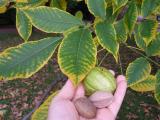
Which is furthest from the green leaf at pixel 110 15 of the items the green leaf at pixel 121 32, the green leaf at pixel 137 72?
the green leaf at pixel 137 72

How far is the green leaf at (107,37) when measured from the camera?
2.56ft

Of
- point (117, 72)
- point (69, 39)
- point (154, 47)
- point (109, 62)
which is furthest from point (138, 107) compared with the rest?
point (69, 39)

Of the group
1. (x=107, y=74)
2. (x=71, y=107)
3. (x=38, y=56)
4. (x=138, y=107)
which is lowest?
(x=138, y=107)

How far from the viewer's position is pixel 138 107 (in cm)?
380

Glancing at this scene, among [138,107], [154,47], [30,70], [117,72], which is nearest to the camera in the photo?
[30,70]

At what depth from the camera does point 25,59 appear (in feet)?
2.37

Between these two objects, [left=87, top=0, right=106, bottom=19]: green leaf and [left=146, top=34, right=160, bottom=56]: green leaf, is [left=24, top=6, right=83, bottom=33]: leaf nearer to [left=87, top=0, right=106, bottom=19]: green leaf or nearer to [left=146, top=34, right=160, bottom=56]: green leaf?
[left=87, top=0, right=106, bottom=19]: green leaf

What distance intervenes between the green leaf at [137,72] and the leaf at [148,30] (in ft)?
0.23

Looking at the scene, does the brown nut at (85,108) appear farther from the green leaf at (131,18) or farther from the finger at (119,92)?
the green leaf at (131,18)

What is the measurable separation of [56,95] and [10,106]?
118 inches

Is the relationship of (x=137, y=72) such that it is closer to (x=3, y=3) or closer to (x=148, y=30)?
(x=148, y=30)

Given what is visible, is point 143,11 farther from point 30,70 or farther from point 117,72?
point 117,72

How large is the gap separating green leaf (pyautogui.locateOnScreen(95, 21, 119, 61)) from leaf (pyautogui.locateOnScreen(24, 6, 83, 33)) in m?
0.05

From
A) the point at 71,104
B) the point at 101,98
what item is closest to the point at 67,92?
the point at 71,104
